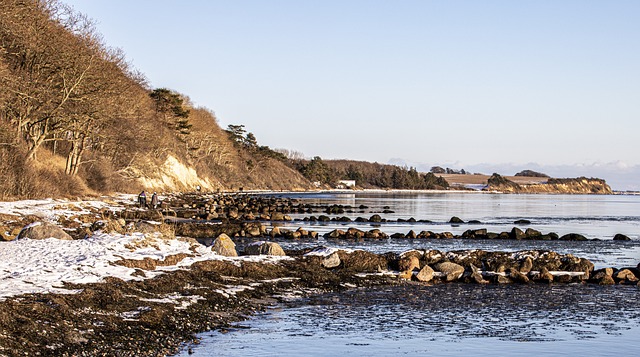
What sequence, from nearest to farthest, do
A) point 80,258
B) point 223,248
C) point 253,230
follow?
point 80,258 → point 223,248 → point 253,230

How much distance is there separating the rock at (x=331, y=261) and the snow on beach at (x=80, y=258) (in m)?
1.62

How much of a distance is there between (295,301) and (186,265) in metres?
3.27

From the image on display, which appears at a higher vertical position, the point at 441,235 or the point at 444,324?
the point at 441,235

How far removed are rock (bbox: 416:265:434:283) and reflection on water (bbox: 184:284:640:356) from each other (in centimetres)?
101

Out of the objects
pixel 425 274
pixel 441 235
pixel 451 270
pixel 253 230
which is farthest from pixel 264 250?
pixel 441 235

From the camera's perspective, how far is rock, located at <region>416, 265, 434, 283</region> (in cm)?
2017

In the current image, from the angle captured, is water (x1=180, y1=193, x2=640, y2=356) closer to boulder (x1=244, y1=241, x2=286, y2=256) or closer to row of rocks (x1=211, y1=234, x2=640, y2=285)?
row of rocks (x1=211, y1=234, x2=640, y2=285)

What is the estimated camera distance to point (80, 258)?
15664 millimetres

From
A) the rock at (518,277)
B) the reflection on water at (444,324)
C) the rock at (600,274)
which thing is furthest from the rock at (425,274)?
the rock at (600,274)

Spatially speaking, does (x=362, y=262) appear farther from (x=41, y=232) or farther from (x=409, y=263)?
(x=41, y=232)

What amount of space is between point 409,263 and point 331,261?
8.10 feet

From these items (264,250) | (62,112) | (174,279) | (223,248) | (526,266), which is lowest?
(526,266)

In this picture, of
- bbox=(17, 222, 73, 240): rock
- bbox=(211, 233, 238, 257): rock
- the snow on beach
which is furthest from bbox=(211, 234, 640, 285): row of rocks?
bbox=(17, 222, 73, 240): rock

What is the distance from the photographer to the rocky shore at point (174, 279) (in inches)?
419
